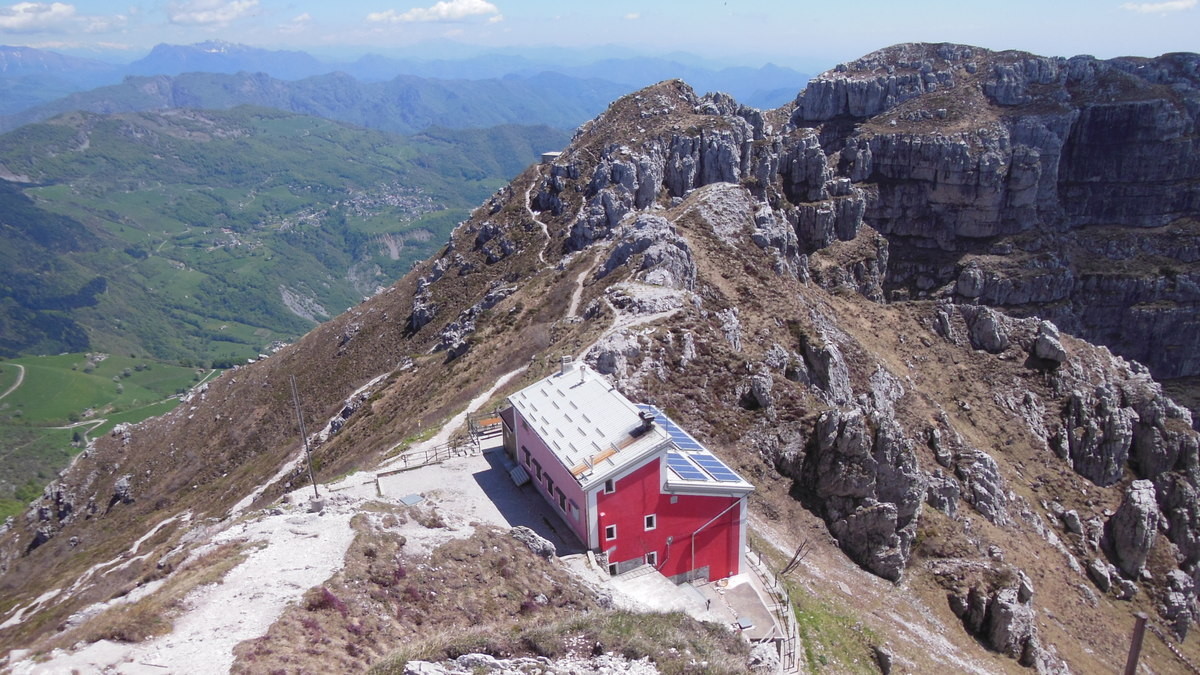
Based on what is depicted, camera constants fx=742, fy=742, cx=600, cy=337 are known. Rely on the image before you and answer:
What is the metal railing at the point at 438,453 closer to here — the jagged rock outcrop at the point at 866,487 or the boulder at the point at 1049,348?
the jagged rock outcrop at the point at 866,487

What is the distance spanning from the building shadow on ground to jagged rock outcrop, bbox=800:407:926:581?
1793cm

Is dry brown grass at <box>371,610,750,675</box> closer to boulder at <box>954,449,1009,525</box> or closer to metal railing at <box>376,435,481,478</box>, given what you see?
metal railing at <box>376,435,481,478</box>

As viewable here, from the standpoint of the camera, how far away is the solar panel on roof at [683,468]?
33.8 meters

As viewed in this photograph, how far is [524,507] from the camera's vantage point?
36250mm

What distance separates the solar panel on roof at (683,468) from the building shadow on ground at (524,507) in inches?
215

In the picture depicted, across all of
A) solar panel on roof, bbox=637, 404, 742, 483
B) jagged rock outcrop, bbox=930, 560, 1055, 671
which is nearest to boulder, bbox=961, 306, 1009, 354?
jagged rock outcrop, bbox=930, 560, 1055, 671

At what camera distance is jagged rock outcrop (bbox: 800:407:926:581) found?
43.2m

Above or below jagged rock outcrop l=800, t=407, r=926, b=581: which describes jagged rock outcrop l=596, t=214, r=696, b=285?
above

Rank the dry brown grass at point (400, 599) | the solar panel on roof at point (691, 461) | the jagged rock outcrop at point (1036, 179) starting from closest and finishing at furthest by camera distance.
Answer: the dry brown grass at point (400, 599) → the solar panel on roof at point (691, 461) → the jagged rock outcrop at point (1036, 179)

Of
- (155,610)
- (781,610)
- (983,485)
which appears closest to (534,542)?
(781,610)

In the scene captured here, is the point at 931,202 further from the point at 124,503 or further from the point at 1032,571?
the point at 124,503

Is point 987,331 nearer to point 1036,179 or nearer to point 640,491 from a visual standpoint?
point 640,491

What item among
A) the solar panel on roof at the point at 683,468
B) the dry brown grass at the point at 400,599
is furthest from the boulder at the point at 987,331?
the dry brown grass at the point at 400,599

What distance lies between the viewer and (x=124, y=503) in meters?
85.1
